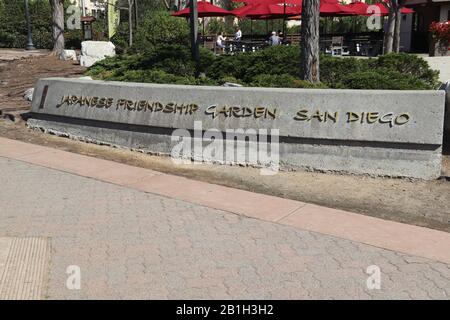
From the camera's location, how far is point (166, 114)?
7629mm

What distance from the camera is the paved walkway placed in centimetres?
387

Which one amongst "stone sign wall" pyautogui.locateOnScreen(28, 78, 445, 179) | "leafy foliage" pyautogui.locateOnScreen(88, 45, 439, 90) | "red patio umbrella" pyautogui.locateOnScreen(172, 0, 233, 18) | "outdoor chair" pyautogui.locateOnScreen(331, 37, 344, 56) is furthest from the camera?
"outdoor chair" pyautogui.locateOnScreen(331, 37, 344, 56)

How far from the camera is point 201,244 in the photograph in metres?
4.64

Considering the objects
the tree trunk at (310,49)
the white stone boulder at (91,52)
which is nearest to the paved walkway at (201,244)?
the tree trunk at (310,49)

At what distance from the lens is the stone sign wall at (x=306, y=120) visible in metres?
6.28

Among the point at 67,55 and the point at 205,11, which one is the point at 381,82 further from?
the point at 67,55

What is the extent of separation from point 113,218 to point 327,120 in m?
2.95

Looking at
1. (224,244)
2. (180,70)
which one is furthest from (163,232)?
(180,70)

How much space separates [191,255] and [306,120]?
296 centimetres

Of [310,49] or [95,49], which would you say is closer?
[310,49]
